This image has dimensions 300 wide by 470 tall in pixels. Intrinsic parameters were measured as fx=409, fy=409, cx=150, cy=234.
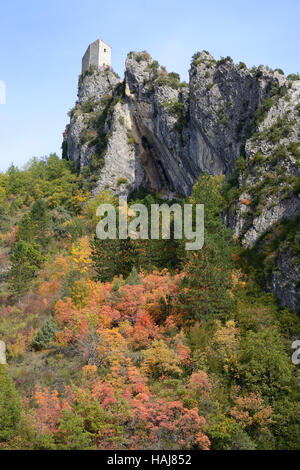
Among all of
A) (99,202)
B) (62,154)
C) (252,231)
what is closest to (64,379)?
(252,231)

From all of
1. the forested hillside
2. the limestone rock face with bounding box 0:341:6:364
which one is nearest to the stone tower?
the forested hillside

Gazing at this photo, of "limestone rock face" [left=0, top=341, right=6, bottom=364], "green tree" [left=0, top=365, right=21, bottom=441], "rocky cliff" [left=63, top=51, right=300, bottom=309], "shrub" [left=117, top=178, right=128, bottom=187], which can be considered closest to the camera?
"green tree" [left=0, top=365, right=21, bottom=441]

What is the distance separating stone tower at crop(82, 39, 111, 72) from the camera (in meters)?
91.3

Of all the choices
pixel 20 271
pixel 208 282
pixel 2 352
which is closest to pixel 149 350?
pixel 208 282

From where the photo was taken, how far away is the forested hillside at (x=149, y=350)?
22734 mm

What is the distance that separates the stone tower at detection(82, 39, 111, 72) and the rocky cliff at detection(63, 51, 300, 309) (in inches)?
146

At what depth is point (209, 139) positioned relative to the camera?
2410 inches

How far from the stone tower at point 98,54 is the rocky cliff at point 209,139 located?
3.70m

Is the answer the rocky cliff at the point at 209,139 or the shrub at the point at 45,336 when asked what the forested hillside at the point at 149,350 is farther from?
the rocky cliff at the point at 209,139

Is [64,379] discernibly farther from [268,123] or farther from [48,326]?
[268,123]

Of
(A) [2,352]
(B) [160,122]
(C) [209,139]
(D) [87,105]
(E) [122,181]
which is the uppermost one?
(D) [87,105]

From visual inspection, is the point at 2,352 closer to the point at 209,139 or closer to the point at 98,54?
the point at 209,139

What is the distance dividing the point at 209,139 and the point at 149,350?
40.7 meters

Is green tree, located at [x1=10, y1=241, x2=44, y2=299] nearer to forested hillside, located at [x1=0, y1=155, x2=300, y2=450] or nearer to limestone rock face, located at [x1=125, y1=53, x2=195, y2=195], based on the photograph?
forested hillside, located at [x1=0, y1=155, x2=300, y2=450]
